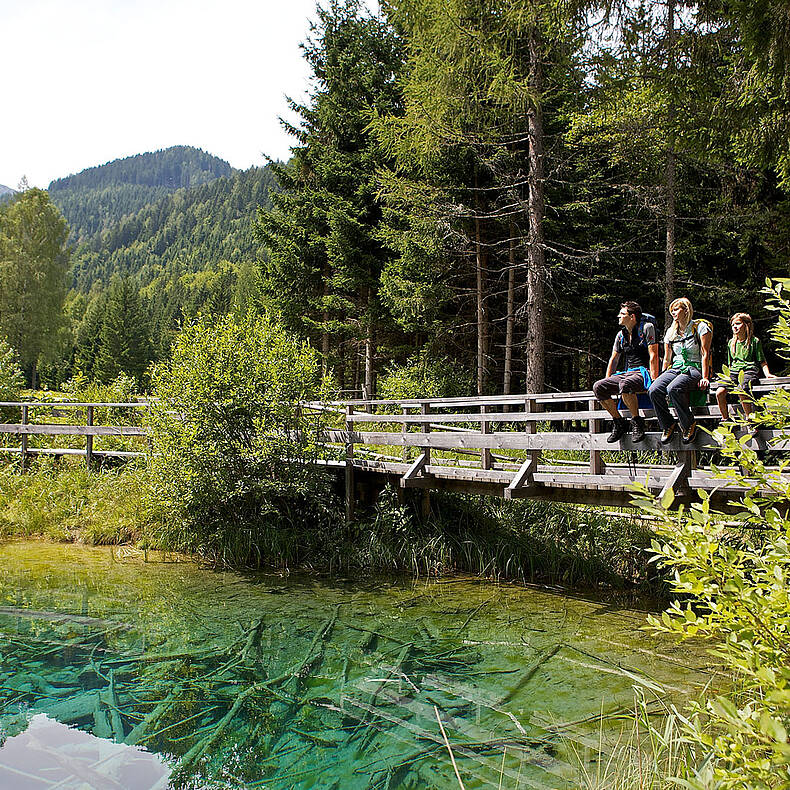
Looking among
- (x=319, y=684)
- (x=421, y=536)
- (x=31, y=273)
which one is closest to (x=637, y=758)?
(x=319, y=684)

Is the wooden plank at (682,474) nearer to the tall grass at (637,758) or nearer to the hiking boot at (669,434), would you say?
the hiking boot at (669,434)

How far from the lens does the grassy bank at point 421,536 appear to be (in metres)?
9.77

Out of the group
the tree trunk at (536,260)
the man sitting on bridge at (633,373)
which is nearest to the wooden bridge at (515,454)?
the man sitting on bridge at (633,373)

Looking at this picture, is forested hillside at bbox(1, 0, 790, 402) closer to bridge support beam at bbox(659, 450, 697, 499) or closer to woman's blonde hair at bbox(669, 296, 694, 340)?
woman's blonde hair at bbox(669, 296, 694, 340)

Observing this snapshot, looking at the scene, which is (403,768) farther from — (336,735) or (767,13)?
(767,13)

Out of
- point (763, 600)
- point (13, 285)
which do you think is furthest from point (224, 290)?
point (763, 600)

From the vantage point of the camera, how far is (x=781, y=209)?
1673cm

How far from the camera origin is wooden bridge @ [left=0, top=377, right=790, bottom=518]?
740 centimetres

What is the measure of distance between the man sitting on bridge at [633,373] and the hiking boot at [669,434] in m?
0.25

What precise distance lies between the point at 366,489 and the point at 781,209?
12171 mm

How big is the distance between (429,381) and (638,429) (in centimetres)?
1193

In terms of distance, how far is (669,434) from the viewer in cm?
723

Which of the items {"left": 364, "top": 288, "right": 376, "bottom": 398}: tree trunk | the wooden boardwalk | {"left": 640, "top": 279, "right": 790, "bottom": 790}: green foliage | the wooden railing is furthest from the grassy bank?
{"left": 364, "top": 288, "right": 376, "bottom": 398}: tree trunk

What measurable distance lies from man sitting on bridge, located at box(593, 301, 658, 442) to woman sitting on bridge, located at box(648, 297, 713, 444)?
272 millimetres
